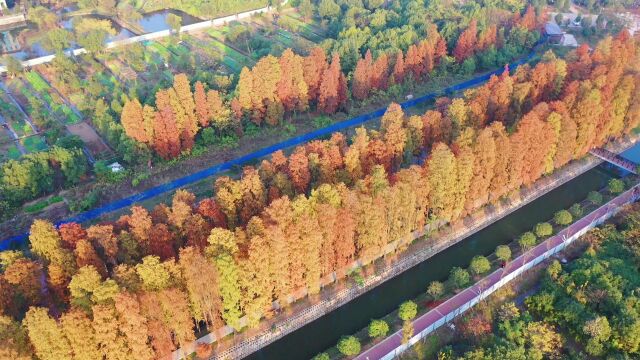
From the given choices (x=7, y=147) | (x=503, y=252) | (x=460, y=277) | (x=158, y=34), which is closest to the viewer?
(x=460, y=277)

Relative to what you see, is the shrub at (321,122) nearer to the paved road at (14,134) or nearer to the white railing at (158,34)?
the paved road at (14,134)

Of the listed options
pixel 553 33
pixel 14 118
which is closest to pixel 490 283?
pixel 14 118

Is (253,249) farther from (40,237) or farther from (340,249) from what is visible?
(40,237)

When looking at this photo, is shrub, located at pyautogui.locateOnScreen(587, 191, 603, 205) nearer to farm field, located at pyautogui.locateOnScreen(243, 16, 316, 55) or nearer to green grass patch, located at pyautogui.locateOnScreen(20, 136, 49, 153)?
farm field, located at pyautogui.locateOnScreen(243, 16, 316, 55)

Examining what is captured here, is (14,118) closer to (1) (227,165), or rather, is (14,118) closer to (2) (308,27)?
(1) (227,165)

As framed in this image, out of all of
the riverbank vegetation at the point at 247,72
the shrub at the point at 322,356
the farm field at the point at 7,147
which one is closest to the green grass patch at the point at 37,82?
the riverbank vegetation at the point at 247,72

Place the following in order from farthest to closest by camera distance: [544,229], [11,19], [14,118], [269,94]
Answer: [11,19], [14,118], [269,94], [544,229]
